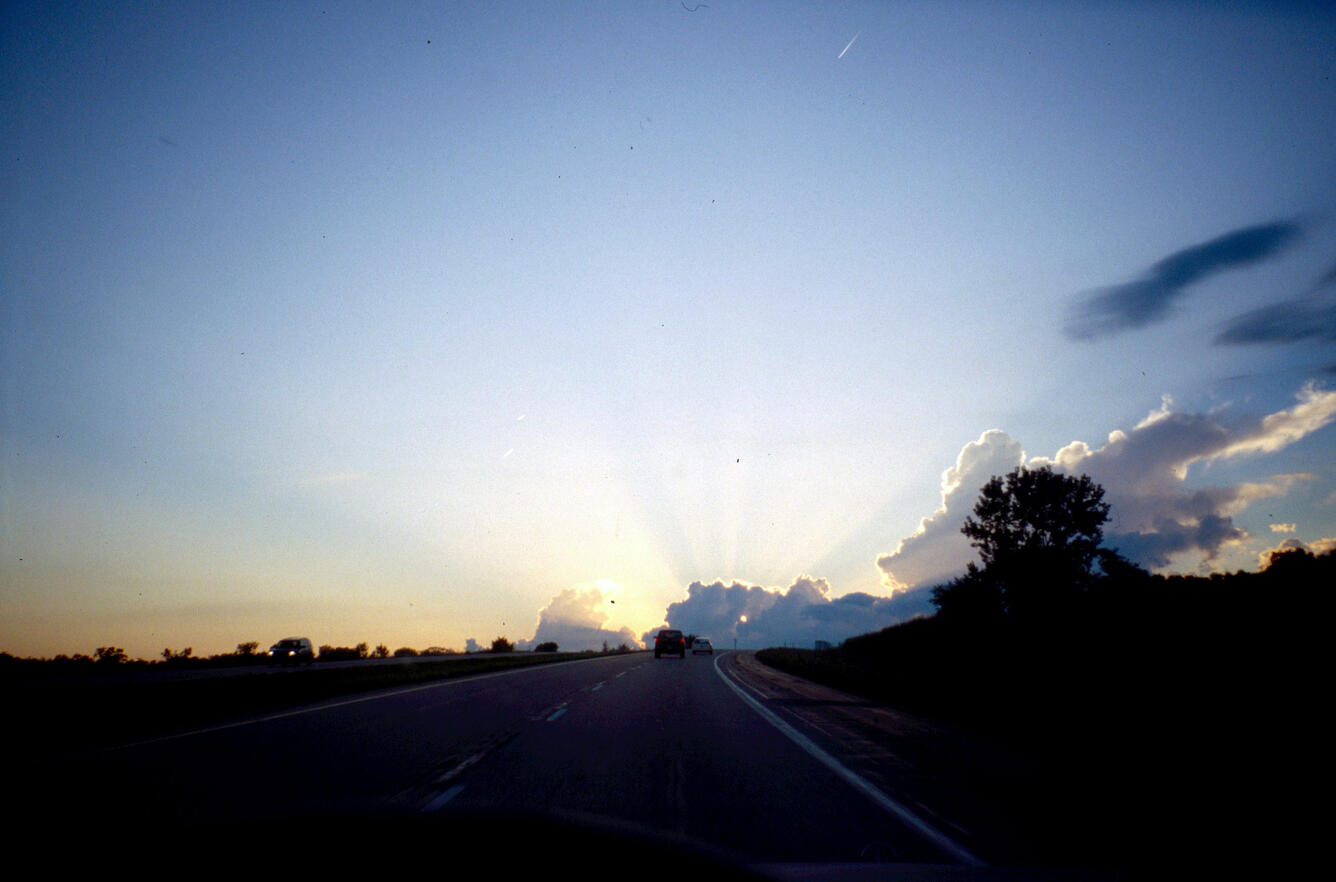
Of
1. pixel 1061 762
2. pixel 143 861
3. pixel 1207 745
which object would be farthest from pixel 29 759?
pixel 1207 745

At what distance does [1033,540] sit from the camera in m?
51.3

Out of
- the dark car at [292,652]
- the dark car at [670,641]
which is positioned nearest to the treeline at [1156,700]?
the dark car at [670,641]

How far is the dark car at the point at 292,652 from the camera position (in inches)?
1720

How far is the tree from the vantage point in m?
49.1

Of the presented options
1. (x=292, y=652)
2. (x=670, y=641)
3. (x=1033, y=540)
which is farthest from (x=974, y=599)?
(x=292, y=652)

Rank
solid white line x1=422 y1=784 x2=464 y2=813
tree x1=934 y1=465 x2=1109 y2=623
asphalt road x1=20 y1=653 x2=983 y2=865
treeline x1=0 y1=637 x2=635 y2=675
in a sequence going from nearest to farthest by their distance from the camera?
asphalt road x1=20 y1=653 x2=983 y2=865 < solid white line x1=422 y1=784 x2=464 y2=813 < treeline x1=0 y1=637 x2=635 y2=675 < tree x1=934 y1=465 x2=1109 y2=623

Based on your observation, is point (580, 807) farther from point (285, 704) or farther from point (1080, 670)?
point (1080, 670)

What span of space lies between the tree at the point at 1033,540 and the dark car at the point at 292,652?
45.9 metres

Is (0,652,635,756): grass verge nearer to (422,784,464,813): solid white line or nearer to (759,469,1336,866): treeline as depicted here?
(422,784,464,813): solid white line

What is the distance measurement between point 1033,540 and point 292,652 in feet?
171

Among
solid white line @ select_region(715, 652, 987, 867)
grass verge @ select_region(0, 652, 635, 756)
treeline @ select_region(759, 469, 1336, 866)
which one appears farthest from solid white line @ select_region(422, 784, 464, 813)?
grass verge @ select_region(0, 652, 635, 756)

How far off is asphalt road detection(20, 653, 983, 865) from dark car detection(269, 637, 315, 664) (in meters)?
35.5

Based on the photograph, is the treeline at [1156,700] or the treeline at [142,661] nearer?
the treeline at [1156,700]

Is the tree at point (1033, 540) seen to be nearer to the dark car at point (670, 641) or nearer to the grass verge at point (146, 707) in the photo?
the dark car at point (670, 641)
